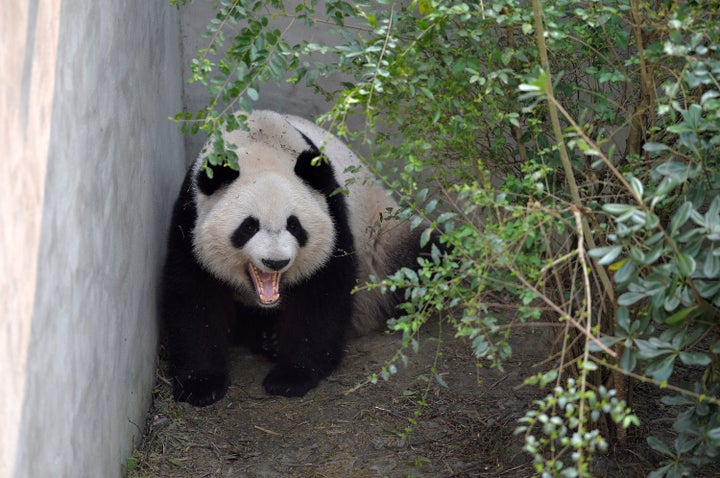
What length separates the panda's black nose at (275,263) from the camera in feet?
13.7

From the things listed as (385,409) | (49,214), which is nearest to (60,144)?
(49,214)

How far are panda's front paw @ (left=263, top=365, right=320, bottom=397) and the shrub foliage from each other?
1394 mm

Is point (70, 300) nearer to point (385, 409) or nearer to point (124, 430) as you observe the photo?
point (124, 430)

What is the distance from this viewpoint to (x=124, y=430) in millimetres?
3574

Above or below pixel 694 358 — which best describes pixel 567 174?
above

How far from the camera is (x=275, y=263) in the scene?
4.17m

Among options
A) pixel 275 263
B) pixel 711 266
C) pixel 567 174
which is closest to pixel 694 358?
pixel 711 266

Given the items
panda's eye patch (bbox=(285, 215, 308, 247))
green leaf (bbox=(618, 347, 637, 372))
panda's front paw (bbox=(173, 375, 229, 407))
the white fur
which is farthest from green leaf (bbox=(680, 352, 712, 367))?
panda's front paw (bbox=(173, 375, 229, 407))

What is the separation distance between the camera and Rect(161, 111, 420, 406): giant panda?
429 cm

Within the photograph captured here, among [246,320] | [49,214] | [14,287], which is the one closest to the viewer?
[14,287]

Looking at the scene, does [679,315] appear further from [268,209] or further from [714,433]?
[268,209]

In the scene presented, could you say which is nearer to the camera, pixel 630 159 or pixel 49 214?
pixel 49 214

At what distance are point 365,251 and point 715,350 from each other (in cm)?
291

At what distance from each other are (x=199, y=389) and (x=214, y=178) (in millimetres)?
1041
